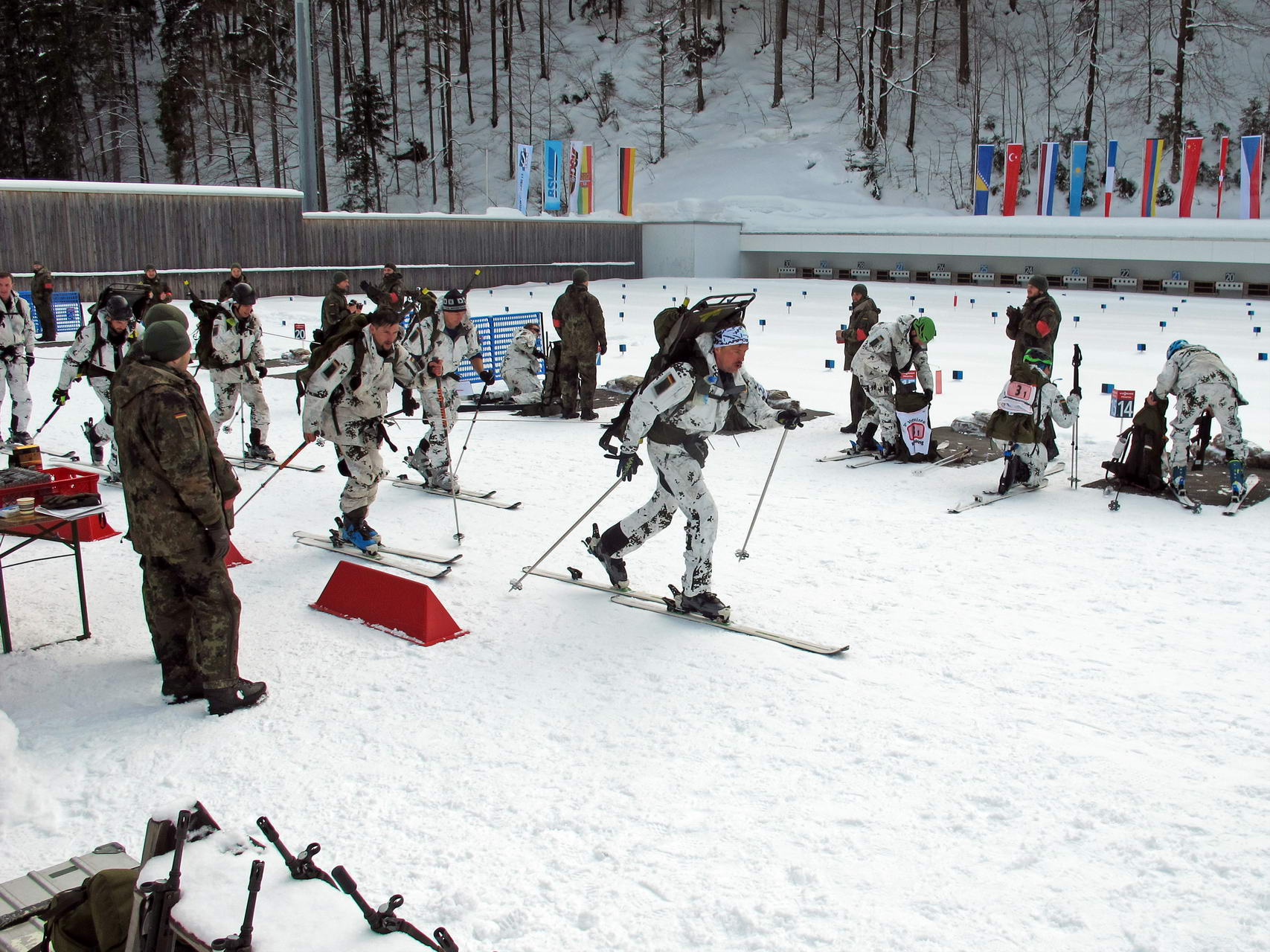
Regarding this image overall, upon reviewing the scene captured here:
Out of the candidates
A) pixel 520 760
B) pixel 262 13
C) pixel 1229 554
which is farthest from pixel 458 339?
pixel 262 13

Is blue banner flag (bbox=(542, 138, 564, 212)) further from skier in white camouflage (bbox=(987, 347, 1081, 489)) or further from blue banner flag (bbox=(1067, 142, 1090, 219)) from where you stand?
skier in white camouflage (bbox=(987, 347, 1081, 489))

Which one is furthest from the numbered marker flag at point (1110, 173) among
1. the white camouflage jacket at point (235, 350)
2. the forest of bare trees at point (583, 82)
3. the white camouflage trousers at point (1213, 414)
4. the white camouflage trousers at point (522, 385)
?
the white camouflage jacket at point (235, 350)

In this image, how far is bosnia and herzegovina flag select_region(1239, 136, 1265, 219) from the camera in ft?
92.6

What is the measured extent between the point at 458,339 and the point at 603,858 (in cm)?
673

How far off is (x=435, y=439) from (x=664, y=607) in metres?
3.53

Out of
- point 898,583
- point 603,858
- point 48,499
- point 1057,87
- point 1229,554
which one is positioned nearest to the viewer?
point 603,858

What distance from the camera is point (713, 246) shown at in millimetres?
35438

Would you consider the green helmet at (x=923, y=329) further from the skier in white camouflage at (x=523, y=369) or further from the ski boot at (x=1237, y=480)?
the skier in white camouflage at (x=523, y=369)

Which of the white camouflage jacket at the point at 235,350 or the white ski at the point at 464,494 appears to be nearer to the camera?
the white ski at the point at 464,494

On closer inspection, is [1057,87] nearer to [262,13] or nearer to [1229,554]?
[262,13]

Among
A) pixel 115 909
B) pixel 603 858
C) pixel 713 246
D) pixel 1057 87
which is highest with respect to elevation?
pixel 1057 87

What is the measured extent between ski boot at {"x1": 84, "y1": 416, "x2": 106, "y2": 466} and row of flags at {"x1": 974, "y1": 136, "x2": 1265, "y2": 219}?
93.2 ft

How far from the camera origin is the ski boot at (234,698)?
499 cm

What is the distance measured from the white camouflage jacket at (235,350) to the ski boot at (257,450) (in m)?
0.63
